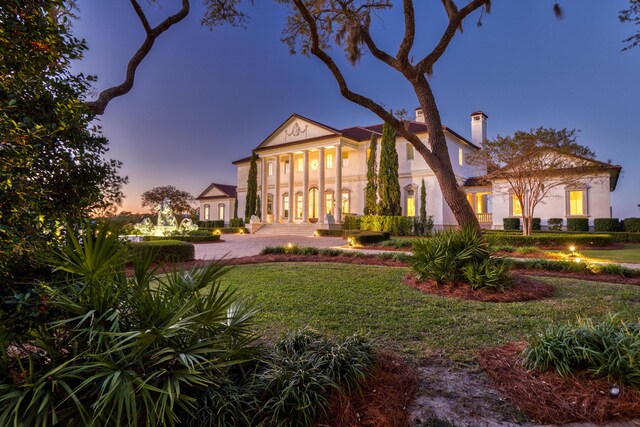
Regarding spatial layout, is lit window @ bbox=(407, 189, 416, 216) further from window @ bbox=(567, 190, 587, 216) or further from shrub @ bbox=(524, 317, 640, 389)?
shrub @ bbox=(524, 317, 640, 389)

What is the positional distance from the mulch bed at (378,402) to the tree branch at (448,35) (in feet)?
21.5

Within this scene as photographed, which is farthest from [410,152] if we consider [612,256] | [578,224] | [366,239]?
[612,256]

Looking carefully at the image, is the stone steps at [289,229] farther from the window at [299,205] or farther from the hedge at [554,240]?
the hedge at [554,240]

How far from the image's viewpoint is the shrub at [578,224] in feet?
70.8

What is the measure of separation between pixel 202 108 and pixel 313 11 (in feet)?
71.2

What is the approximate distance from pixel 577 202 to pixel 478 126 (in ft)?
43.4

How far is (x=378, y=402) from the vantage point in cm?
235

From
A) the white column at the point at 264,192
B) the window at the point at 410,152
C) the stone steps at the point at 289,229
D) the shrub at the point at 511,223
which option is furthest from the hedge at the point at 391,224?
the white column at the point at 264,192

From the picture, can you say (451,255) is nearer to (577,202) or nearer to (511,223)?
(511,223)

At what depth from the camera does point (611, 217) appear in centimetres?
2142

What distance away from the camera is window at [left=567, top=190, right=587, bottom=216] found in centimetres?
2209

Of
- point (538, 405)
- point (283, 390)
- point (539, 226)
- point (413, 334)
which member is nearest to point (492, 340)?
point (413, 334)

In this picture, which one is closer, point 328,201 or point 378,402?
point 378,402

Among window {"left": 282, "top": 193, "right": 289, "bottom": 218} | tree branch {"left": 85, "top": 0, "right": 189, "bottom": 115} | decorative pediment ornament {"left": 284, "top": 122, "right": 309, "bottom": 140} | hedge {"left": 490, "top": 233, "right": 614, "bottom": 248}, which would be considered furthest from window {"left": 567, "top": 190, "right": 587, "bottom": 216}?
tree branch {"left": 85, "top": 0, "right": 189, "bottom": 115}
